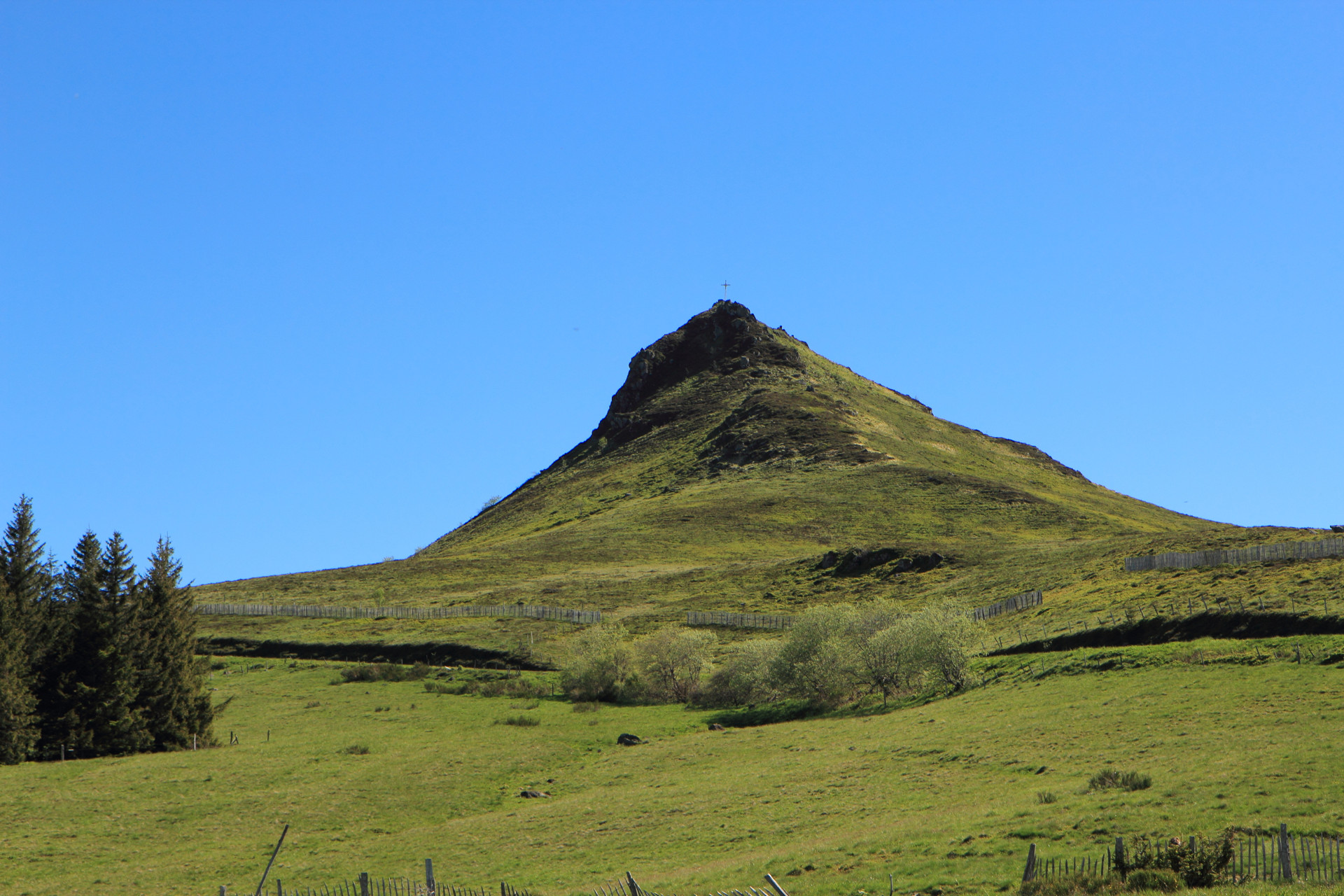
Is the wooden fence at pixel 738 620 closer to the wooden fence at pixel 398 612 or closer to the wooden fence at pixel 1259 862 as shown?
the wooden fence at pixel 398 612

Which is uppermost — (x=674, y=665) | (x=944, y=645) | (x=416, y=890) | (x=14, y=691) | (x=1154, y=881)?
(x=14, y=691)

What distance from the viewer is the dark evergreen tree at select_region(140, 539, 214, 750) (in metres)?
57.1

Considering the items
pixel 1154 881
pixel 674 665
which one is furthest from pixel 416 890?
pixel 674 665

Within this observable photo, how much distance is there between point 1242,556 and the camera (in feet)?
254

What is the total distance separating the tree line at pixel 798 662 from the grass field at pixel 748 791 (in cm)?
396

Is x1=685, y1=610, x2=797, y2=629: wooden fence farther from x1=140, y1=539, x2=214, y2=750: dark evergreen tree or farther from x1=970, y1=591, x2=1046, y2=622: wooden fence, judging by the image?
x1=140, y1=539, x2=214, y2=750: dark evergreen tree

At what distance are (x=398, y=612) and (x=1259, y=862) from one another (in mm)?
99662

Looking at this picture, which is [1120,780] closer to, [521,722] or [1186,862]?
[1186,862]

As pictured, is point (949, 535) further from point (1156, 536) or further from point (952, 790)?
point (952, 790)

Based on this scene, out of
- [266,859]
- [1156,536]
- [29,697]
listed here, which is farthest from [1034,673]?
[1156,536]

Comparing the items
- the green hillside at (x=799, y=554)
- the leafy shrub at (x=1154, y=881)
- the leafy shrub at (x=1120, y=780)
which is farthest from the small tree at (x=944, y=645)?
the leafy shrub at (x=1154, y=881)

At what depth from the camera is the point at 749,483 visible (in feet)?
629

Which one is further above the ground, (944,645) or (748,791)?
(944,645)

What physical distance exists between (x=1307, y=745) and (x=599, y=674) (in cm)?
4997
